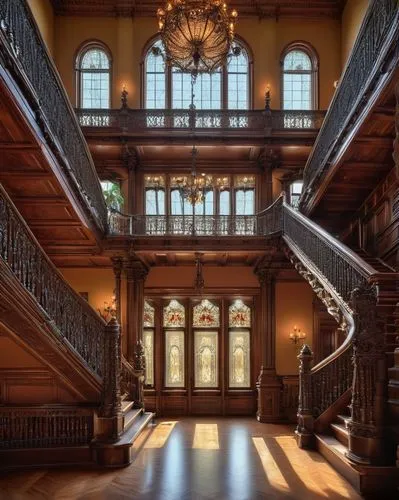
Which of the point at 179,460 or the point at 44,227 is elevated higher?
the point at 44,227

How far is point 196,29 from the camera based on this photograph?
8492mm

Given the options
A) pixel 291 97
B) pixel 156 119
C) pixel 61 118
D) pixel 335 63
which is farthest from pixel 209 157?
pixel 61 118

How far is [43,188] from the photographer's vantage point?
8.55 metres

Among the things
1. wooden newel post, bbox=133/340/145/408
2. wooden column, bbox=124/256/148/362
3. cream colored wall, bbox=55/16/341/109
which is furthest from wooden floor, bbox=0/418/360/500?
cream colored wall, bbox=55/16/341/109

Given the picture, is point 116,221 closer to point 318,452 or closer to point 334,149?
point 334,149

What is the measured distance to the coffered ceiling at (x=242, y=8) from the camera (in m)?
15.8

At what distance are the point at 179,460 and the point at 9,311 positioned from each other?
3582 millimetres

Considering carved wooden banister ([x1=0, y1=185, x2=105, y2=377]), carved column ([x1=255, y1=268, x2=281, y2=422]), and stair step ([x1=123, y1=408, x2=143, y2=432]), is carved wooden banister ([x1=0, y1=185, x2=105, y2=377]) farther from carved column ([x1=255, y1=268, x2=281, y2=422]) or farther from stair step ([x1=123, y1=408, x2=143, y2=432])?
carved column ([x1=255, y1=268, x2=281, y2=422])

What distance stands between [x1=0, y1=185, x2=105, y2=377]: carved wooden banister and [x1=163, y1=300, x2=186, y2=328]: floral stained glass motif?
615 centimetres

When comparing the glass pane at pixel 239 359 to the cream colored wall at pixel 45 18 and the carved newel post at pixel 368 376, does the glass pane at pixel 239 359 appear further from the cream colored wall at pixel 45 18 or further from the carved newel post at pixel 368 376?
the cream colored wall at pixel 45 18

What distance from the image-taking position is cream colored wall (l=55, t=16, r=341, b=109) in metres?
15.8

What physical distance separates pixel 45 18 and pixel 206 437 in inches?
444

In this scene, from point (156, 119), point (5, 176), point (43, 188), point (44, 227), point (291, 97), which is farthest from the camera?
point (291, 97)

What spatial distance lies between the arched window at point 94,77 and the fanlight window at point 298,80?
4923 mm
